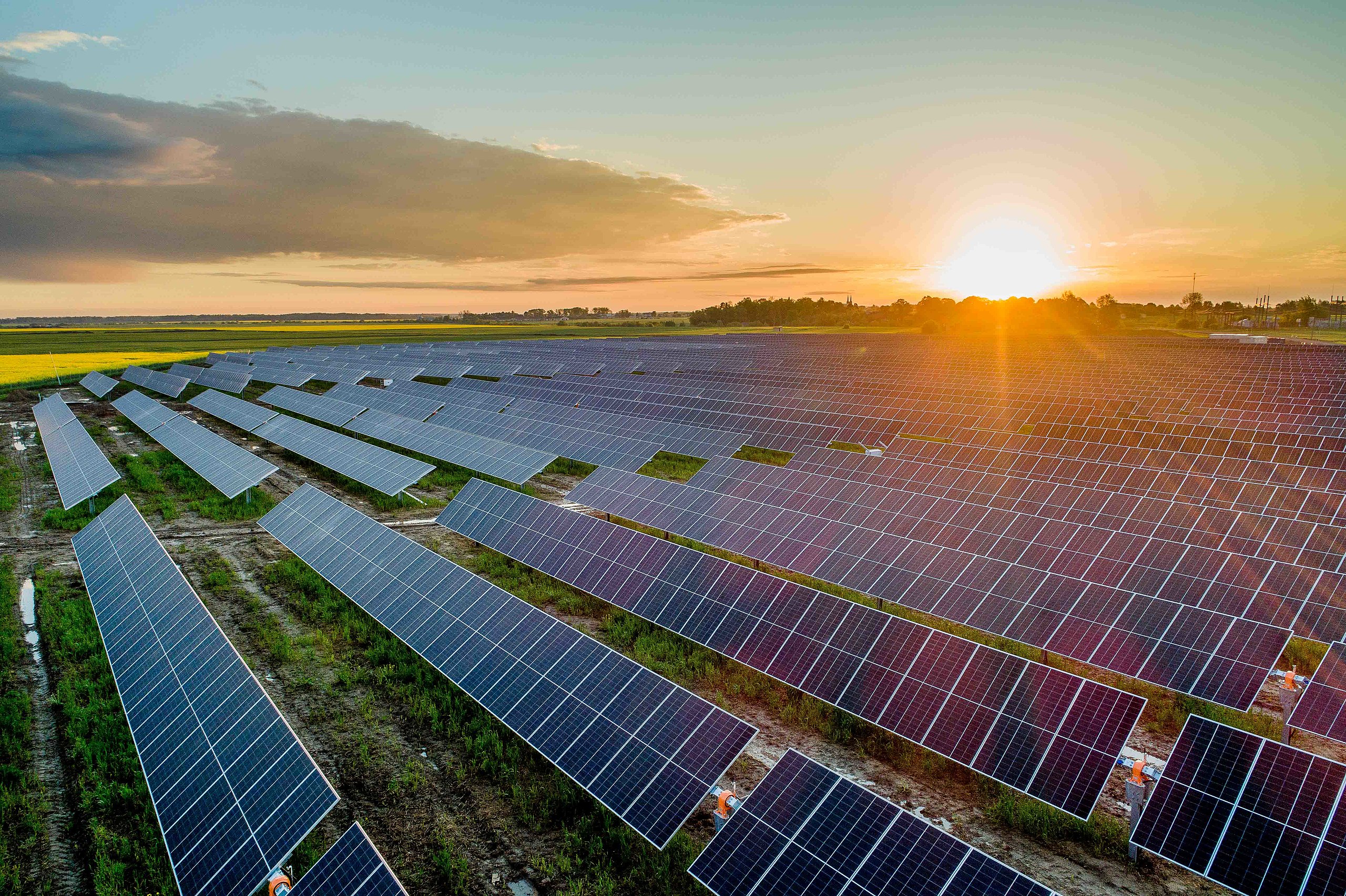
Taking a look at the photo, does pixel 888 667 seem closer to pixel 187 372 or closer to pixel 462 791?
pixel 462 791

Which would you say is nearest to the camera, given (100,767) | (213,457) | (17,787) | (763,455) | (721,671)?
(17,787)

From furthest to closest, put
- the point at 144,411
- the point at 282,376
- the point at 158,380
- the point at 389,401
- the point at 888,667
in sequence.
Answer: the point at 282,376, the point at 158,380, the point at 389,401, the point at 144,411, the point at 888,667

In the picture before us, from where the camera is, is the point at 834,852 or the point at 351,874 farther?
the point at 834,852

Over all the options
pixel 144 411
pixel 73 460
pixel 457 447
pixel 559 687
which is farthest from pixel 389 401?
pixel 559 687

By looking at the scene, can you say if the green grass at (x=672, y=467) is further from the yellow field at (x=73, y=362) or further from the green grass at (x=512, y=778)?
the yellow field at (x=73, y=362)

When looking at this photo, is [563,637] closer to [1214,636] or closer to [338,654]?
[338,654]

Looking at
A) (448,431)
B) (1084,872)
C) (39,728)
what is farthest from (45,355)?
(1084,872)

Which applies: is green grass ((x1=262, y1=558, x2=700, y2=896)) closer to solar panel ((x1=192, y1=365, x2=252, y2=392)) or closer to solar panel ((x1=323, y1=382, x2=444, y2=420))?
solar panel ((x1=323, y1=382, x2=444, y2=420))
